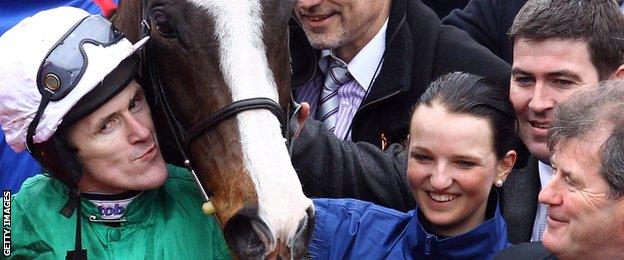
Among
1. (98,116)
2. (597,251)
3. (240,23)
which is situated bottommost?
(597,251)

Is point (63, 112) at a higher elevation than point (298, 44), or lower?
higher

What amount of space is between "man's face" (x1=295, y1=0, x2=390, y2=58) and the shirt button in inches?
57.7

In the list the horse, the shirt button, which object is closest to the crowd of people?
the shirt button

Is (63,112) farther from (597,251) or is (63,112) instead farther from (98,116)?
(597,251)

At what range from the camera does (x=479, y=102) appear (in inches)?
140

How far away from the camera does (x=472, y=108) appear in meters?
3.53

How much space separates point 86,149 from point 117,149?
0.08m

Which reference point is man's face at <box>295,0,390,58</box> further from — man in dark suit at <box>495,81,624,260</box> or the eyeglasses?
man in dark suit at <box>495,81,624,260</box>

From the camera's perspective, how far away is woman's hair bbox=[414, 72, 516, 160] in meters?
3.53

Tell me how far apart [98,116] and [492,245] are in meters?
1.20

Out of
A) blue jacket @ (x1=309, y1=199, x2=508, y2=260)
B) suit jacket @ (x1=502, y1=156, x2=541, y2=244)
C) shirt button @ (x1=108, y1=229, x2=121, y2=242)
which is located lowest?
suit jacket @ (x1=502, y1=156, x2=541, y2=244)

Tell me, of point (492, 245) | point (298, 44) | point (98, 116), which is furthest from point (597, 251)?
point (298, 44)
